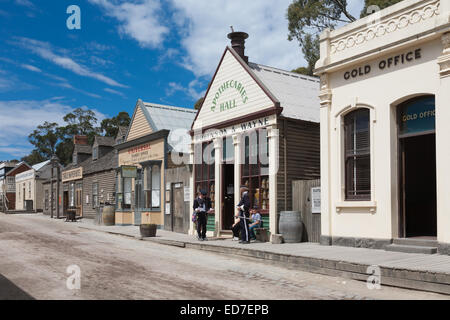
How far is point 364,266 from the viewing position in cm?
865

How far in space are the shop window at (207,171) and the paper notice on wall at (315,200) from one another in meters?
4.92

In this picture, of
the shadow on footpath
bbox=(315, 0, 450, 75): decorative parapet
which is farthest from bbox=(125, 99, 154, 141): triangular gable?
the shadow on footpath

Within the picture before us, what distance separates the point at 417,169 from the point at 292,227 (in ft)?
12.4

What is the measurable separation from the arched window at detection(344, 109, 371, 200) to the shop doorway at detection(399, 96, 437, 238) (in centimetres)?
94

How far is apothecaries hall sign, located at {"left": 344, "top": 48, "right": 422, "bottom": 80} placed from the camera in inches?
424

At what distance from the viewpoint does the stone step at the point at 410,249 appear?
32.4 feet

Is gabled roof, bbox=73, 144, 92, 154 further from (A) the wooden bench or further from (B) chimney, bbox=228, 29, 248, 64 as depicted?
(A) the wooden bench

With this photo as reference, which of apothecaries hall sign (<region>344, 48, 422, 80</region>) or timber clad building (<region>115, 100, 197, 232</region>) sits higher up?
apothecaries hall sign (<region>344, 48, 422, 80</region>)

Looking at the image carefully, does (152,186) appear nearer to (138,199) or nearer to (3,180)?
(138,199)

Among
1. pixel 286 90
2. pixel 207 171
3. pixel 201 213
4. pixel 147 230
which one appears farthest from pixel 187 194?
pixel 286 90

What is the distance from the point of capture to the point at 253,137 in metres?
15.4

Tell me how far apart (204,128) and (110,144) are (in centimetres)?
1874
